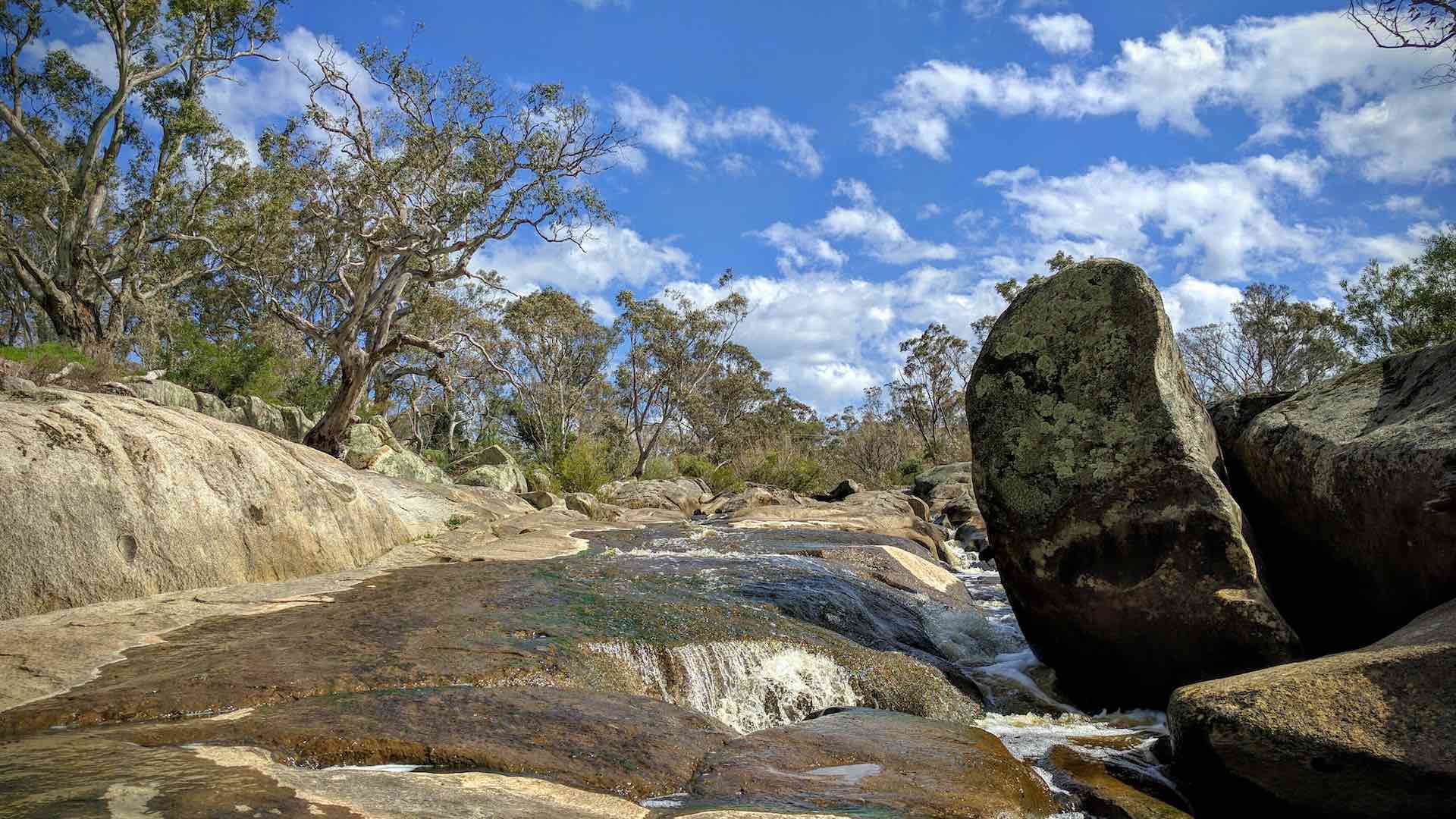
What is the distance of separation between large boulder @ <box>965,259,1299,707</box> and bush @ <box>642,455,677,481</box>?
2360 centimetres

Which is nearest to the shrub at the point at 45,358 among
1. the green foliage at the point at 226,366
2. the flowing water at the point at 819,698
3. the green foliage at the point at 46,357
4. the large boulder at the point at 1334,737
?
the green foliage at the point at 46,357

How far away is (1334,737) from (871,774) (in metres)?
1.90

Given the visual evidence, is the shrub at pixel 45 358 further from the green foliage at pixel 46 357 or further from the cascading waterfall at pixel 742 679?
the cascading waterfall at pixel 742 679

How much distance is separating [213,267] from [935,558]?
93.1ft

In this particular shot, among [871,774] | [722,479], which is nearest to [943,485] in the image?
[722,479]

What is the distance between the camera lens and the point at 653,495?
70.8 feet

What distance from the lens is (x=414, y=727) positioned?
3.42 meters

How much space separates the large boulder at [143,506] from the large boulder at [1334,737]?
6.53m

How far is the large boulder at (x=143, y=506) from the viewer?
500 centimetres

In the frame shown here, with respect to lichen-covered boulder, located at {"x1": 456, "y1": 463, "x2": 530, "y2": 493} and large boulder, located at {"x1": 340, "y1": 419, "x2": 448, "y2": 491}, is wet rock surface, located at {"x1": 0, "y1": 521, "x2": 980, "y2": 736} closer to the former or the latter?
large boulder, located at {"x1": 340, "y1": 419, "x2": 448, "y2": 491}

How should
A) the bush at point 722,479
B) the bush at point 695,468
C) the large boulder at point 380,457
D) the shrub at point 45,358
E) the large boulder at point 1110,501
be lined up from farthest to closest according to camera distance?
the bush at point 695,468 → the bush at point 722,479 → the large boulder at point 380,457 → the shrub at point 45,358 → the large boulder at point 1110,501

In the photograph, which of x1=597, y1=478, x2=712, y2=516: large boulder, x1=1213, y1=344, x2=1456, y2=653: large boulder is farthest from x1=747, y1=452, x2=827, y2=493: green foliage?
x1=1213, y1=344, x2=1456, y2=653: large boulder

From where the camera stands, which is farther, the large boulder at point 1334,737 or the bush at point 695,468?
the bush at point 695,468

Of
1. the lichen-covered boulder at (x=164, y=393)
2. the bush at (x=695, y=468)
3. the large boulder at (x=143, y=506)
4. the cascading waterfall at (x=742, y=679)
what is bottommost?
the cascading waterfall at (x=742, y=679)
